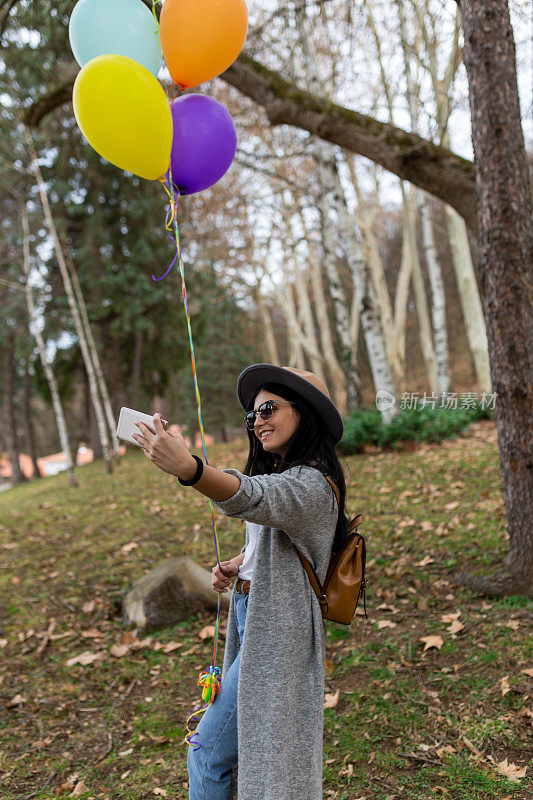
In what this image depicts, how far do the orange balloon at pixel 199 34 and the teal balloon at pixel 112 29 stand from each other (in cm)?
10

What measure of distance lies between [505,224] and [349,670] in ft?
10.1

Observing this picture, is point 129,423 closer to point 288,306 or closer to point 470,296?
point 470,296

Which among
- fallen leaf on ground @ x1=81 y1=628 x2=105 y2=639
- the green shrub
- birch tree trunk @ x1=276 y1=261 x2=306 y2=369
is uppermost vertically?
birch tree trunk @ x1=276 y1=261 x2=306 y2=369

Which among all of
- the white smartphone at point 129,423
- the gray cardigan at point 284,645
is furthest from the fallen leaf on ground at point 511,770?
the white smartphone at point 129,423

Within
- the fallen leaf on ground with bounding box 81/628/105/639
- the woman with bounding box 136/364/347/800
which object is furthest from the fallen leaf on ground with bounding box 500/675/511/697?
the fallen leaf on ground with bounding box 81/628/105/639

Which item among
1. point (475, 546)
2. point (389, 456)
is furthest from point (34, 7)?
point (389, 456)

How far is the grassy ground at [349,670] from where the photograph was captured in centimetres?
292

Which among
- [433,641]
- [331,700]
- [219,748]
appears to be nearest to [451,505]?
[433,641]

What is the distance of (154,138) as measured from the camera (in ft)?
7.89

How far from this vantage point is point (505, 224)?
12.1 ft

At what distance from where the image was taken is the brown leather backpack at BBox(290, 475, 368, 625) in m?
1.95

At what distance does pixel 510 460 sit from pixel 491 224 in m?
1.56

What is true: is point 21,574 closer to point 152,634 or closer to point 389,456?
point 152,634

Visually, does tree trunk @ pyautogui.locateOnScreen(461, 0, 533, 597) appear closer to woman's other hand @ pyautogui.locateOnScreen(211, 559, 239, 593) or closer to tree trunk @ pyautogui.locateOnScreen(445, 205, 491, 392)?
woman's other hand @ pyautogui.locateOnScreen(211, 559, 239, 593)
